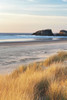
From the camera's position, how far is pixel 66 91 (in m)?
4.01

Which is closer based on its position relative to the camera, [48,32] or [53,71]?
[53,71]

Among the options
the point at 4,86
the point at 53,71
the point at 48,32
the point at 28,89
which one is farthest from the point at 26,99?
the point at 48,32

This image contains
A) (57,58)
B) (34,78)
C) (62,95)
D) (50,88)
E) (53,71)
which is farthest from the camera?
(57,58)

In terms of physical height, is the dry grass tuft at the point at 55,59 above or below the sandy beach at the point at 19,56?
above

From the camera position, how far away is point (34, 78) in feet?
15.3

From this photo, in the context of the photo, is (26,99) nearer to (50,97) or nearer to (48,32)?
(50,97)

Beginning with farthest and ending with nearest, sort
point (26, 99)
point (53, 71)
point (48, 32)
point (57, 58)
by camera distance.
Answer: point (48, 32) → point (57, 58) → point (53, 71) → point (26, 99)

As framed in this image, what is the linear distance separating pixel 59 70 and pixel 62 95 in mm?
2427

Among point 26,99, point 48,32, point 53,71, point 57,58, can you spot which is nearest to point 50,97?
point 26,99

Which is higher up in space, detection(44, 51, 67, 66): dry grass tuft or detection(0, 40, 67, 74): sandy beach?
detection(44, 51, 67, 66): dry grass tuft

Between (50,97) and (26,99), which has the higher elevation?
(26,99)

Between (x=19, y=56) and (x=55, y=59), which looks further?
(x=19, y=56)

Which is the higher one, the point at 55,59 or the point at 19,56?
the point at 55,59

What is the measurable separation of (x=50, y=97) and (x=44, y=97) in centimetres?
15
